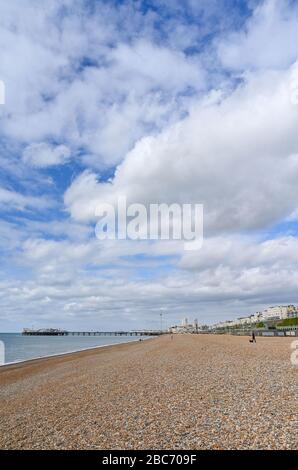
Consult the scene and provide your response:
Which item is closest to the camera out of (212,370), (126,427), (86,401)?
(126,427)

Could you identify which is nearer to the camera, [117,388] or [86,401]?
[86,401]

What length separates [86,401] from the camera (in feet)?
42.7

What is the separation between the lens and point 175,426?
8.58 m
